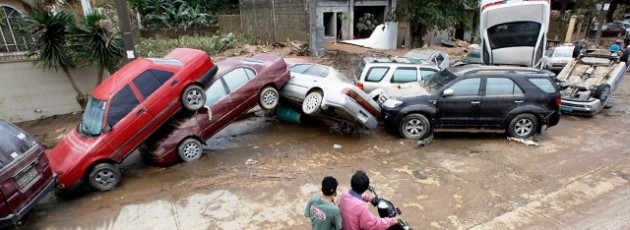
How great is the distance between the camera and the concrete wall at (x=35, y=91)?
403 inches

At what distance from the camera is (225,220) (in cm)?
537

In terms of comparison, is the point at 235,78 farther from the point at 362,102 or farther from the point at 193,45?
the point at 193,45

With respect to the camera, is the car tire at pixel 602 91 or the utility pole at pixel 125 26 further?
the car tire at pixel 602 91

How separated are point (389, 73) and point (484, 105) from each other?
8.13 feet

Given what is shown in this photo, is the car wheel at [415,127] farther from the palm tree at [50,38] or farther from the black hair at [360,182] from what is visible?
the palm tree at [50,38]

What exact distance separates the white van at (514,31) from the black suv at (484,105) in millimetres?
3681

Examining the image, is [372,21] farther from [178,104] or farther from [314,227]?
[314,227]

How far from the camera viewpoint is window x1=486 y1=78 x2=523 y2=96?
7879 millimetres

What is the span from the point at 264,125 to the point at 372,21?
17564 millimetres

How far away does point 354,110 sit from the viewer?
7441 millimetres

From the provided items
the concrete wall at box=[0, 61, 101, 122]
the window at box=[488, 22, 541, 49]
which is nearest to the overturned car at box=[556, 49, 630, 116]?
the window at box=[488, 22, 541, 49]

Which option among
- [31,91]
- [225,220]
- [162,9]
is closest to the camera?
[225,220]

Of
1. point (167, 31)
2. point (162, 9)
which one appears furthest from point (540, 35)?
point (162, 9)

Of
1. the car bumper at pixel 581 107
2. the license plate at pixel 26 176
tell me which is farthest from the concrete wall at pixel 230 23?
the license plate at pixel 26 176
